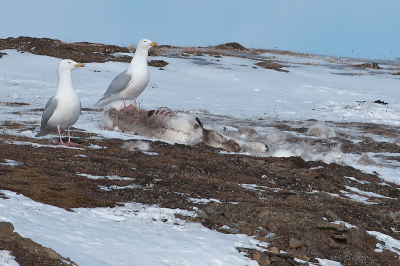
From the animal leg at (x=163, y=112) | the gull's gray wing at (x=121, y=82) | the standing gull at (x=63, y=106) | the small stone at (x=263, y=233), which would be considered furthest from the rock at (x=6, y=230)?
the gull's gray wing at (x=121, y=82)

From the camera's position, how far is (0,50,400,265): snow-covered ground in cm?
505

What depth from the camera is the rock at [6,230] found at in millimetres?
4230

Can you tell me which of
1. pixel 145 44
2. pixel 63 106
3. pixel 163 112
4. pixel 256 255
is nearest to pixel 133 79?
pixel 145 44

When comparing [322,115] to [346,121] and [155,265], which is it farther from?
[155,265]

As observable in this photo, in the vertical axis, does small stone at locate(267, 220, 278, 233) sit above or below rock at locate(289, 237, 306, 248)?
above

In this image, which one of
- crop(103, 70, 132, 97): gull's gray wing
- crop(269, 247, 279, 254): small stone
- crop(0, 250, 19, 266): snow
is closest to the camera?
crop(0, 250, 19, 266): snow

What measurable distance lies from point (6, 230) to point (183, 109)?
1773 cm

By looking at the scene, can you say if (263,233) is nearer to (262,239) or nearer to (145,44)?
(262,239)

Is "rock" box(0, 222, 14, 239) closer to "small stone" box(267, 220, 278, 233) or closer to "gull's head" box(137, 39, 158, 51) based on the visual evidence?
"small stone" box(267, 220, 278, 233)

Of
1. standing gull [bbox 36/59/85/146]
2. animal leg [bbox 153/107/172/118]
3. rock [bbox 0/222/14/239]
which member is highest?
standing gull [bbox 36/59/85/146]

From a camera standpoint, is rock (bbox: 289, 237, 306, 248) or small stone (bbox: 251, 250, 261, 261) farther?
rock (bbox: 289, 237, 306, 248)

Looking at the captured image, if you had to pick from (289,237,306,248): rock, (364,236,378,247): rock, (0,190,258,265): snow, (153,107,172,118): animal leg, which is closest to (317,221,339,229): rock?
(364,236,378,247): rock

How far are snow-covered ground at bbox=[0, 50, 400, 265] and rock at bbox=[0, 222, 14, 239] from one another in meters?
0.19

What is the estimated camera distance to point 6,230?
4.27m
